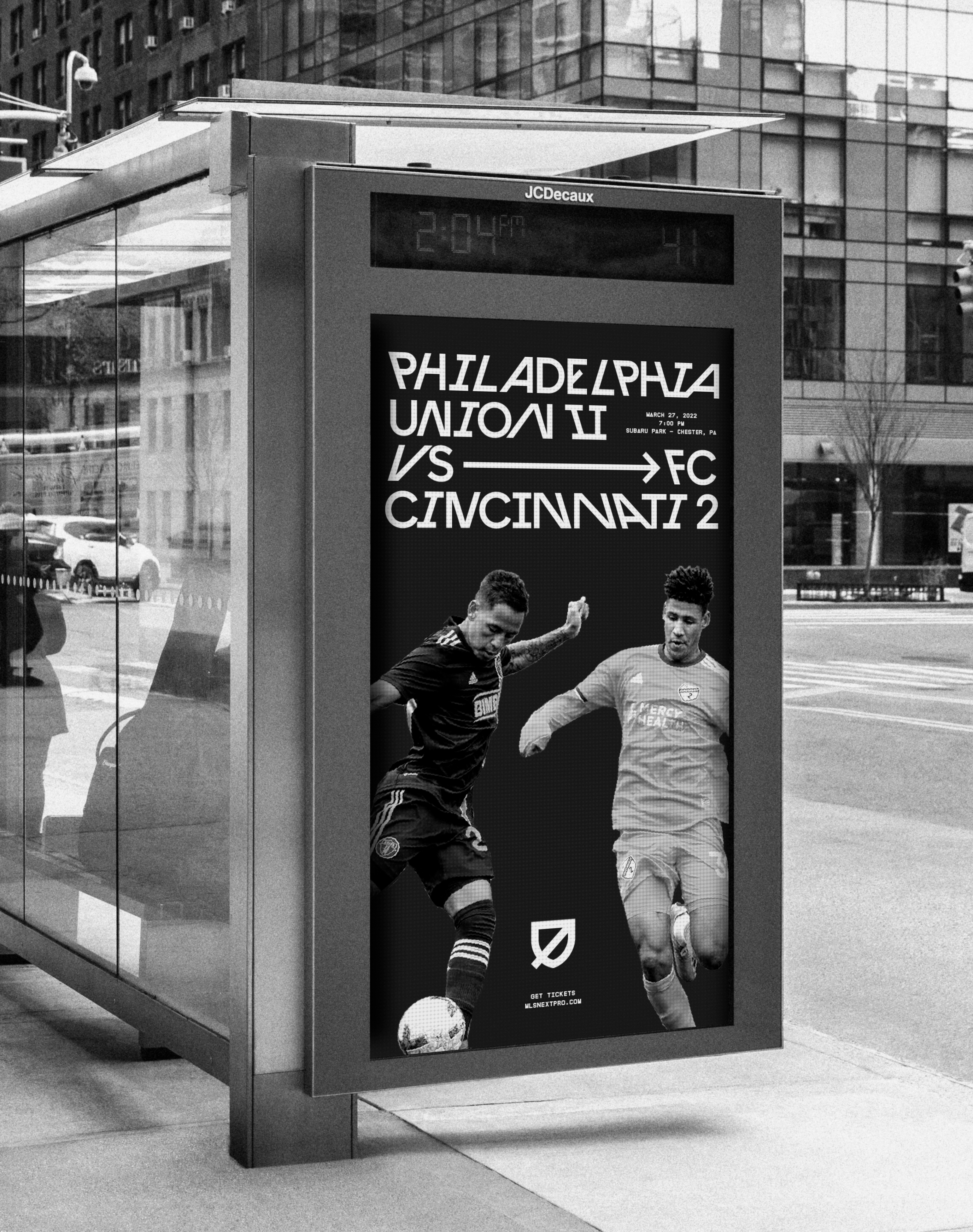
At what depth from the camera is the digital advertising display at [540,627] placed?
15.4 feet

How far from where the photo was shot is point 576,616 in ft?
16.3

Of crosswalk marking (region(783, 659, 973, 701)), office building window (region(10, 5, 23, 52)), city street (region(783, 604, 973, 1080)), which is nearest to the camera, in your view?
city street (region(783, 604, 973, 1080))

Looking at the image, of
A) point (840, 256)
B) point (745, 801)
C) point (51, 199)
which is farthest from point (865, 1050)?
point (840, 256)

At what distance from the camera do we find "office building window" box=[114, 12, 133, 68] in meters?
85.5

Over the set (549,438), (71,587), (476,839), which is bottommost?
(476,839)

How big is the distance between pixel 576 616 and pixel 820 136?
51.4 m

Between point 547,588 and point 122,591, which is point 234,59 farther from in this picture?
point 547,588

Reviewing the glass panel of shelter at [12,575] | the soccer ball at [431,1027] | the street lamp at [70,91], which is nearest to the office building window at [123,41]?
the street lamp at [70,91]

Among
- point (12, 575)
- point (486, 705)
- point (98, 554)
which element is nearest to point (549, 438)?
point (486, 705)

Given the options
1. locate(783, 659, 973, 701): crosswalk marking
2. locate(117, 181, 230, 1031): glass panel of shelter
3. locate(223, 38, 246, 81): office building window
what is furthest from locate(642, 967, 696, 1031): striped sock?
locate(223, 38, 246, 81): office building window

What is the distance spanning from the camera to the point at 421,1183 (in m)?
4.69

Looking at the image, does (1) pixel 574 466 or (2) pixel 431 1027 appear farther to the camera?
(1) pixel 574 466

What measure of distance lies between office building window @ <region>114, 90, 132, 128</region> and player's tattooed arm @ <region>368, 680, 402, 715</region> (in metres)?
84.2

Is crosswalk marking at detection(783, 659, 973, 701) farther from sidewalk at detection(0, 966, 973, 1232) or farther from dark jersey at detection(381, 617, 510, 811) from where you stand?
dark jersey at detection(381, 617, 510, 811)
